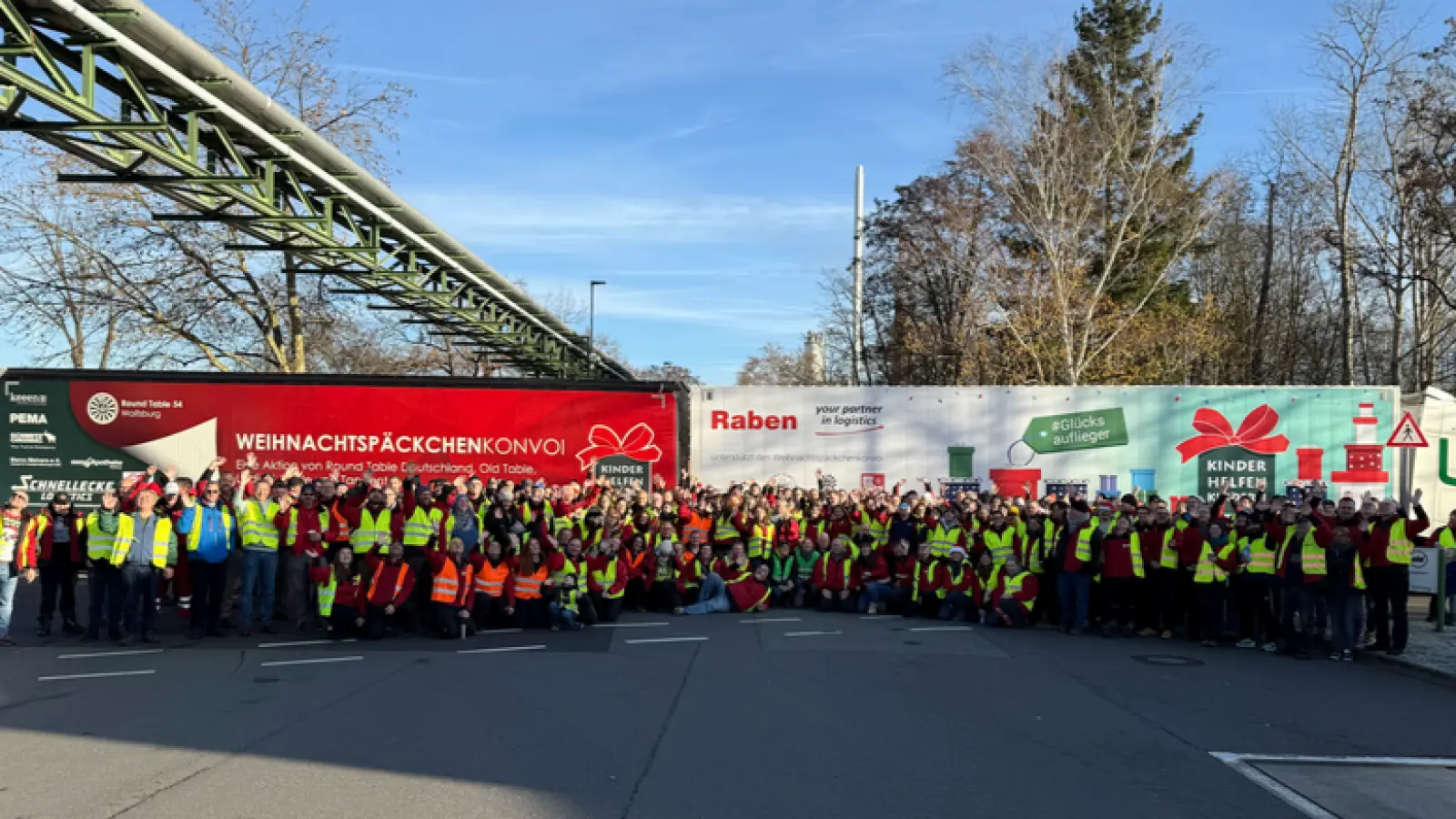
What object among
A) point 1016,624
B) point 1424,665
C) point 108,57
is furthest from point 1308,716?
point 108,57

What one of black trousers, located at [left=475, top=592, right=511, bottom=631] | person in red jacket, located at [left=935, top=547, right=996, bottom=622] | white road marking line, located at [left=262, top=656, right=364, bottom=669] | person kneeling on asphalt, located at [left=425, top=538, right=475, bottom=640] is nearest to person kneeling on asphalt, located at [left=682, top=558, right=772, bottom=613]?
person in red jacket, located at [left=935, top=547, right=996, bottom=622]

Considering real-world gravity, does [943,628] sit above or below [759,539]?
below

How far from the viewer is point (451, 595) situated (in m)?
13.3

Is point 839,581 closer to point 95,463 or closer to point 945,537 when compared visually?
point 945,537

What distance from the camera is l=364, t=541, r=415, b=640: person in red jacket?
516 inches

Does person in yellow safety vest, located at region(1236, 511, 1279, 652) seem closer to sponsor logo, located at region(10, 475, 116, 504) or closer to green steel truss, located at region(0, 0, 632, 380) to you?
green steel truss, located at region(0, 0, 632, 380)

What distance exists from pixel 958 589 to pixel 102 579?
1064 centimetres

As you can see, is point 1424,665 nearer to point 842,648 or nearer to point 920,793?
point 842,648

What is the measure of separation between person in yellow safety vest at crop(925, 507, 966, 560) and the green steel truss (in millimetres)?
8937

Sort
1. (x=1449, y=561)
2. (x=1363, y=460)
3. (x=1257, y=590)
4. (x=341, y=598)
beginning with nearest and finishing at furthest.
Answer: (x=341, y=598) < (x=1257, y=590) < (x=1449, y=561) < (x=1363, y=460)

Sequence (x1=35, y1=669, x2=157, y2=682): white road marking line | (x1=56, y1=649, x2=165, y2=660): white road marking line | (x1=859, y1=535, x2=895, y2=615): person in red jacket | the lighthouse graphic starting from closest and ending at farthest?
(x1=35, y1=669, x2=157, y2=682): white road marking line < (x1=56, y1=649, x2=165, y2=660): white road marking line < (x1=859, y1=535, x2=895, y2=615): person in red jacket < the lighthouse graphic

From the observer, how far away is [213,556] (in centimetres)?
1330

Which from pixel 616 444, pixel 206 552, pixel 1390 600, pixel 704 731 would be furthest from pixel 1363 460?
pixel 206 552

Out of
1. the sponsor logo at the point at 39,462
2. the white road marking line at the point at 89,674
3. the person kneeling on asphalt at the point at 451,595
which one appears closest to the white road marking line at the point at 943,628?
the person kneeling on asphalt at the point at 451,595
